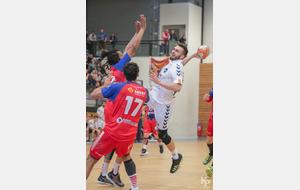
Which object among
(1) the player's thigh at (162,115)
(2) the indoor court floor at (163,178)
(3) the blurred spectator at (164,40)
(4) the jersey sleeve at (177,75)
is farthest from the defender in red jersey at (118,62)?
(3) the blurred spectator at (164,40)

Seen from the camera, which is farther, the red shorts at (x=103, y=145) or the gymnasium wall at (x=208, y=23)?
the gymnasium wall at (x=208, y=23)

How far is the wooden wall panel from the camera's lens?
16.9 meters

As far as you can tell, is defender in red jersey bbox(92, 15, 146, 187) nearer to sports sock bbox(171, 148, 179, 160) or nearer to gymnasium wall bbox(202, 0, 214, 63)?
sports sock bbox(171, 148, 179, 160)

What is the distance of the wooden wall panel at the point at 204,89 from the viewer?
1694 centimetres

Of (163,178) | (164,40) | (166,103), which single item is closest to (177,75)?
(166,103)

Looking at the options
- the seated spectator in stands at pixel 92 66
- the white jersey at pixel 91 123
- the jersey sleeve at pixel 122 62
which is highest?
the seated spectator in stands at pixel 92 66

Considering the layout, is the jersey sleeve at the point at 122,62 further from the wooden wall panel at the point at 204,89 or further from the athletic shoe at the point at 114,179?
the wooden wall panel at the point at 204,89

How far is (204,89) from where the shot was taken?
671 inches

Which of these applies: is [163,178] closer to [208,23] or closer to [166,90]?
[166,90]

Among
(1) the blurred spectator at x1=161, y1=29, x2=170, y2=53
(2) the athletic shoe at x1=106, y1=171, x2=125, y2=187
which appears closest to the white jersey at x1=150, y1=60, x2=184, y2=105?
(2) the athletic shoe at x1=106, y1=171, x2=125, y2=187

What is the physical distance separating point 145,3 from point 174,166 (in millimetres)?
14119
